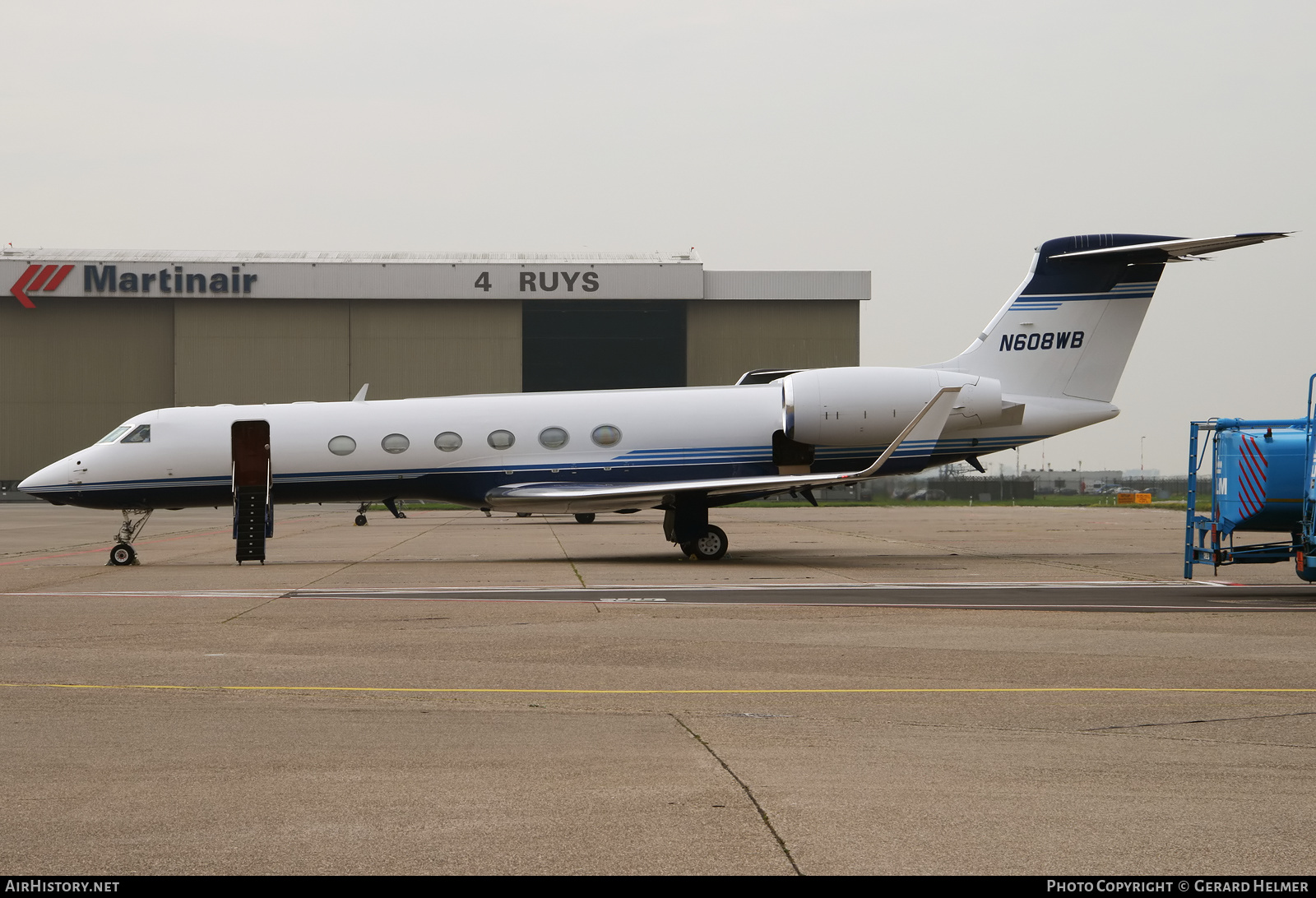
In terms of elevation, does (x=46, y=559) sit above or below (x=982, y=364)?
below

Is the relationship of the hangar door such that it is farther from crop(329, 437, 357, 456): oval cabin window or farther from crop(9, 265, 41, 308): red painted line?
crop(329, 437, 357, 456): oval cabin window

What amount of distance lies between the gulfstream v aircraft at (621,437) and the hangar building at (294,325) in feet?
137

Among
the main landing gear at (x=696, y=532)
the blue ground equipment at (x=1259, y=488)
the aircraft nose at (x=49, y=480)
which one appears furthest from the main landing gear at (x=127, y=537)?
the blue ground equipment at (x=1259, y=488)

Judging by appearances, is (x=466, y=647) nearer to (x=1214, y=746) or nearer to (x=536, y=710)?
(x=536, y=710)

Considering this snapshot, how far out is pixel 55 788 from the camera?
5.46 meters

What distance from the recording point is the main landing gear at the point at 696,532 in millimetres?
20344

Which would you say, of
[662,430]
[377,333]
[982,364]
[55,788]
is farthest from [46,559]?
[377,333]

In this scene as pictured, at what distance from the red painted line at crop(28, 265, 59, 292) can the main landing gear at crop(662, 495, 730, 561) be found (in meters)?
54.0

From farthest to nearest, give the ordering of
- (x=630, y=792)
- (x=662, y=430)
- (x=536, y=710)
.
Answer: (x=662, y=430) → (x=536, y=710) → (x=630, y=792)

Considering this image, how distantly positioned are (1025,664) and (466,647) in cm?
467

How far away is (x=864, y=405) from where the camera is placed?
21.0 metres

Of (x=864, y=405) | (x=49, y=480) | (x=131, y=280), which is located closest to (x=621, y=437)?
(x=864, y=405)

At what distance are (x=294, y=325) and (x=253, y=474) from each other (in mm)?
45366

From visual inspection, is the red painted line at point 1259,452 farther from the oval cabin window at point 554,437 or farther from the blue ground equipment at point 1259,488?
the oval cabin window at point 554,437
